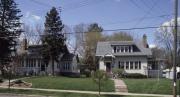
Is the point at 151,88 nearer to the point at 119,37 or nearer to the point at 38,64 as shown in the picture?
the point at 38,64

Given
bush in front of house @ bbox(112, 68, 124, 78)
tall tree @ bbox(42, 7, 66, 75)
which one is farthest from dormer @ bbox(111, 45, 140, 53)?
tall tree @ bbox(42, 7, 66, 75)

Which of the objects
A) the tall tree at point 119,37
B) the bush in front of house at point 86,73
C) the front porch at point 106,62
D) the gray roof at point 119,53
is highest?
the tall tree at point 119,37

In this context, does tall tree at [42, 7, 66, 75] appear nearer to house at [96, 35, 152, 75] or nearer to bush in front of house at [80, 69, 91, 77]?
bush in front of house at [80, 69, 91, 77]

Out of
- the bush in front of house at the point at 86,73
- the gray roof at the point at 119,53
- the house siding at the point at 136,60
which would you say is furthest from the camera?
the bush in front of house at the point at 86,73

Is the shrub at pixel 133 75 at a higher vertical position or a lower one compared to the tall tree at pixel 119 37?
lower

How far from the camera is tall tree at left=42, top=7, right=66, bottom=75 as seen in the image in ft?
196

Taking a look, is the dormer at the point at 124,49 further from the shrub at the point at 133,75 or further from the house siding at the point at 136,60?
the shrub at the point at 133,75

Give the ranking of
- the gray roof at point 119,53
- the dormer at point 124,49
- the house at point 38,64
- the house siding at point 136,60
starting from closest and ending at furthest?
the house siding at point 136,60 → the gray roof at point 119,53 → the dormer at point 124,49 → the house at point 38,64

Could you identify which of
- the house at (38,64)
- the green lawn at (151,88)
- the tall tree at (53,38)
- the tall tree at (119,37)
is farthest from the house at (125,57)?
the tall tree at (119,37)

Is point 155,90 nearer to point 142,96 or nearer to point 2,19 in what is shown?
point 142,96

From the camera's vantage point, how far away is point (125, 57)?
195ft

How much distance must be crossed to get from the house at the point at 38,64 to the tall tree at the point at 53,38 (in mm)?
3290

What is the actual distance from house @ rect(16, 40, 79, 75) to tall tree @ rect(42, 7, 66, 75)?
10.8 feet

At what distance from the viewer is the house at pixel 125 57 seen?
58.5 meters
